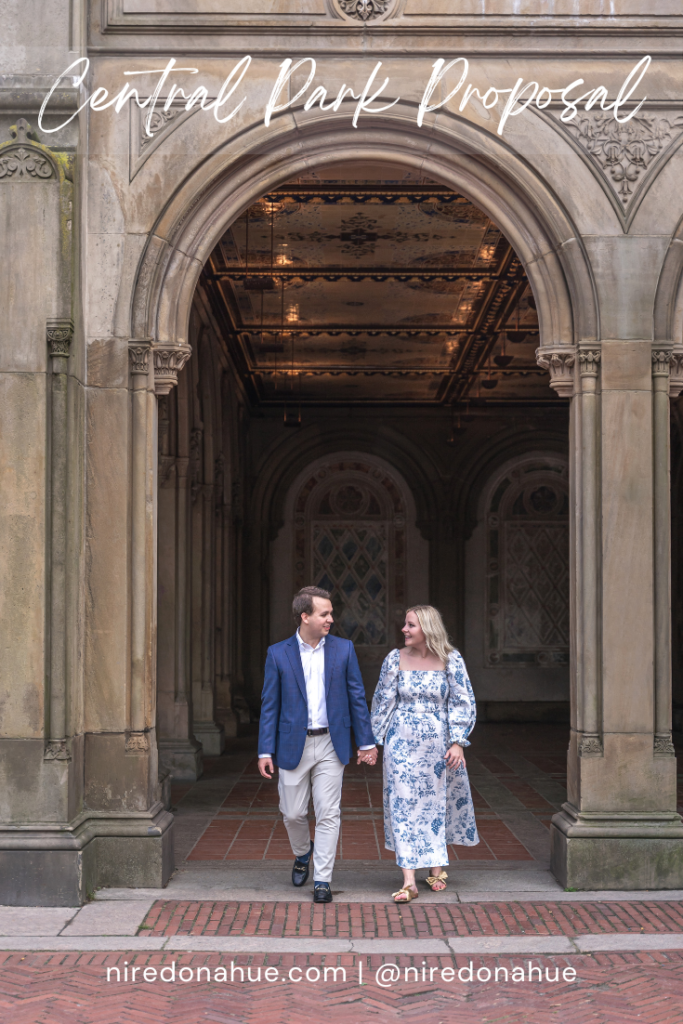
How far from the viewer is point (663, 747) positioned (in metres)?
6.34

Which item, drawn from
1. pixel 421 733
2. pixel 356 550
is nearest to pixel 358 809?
pixel 421 733

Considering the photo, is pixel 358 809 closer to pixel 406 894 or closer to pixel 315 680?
pixel 406 894

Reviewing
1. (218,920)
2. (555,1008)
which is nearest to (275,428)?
(218,920)

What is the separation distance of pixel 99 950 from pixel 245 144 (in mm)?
4669

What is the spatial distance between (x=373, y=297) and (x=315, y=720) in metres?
7.06

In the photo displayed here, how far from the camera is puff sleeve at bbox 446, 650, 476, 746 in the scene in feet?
19.7

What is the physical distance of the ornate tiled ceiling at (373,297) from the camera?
936 centimetres

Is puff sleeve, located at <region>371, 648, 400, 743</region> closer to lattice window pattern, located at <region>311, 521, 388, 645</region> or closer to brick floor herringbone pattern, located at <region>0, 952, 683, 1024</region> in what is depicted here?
brick floor herringbone pattern, located at <region>0, 952, 683, 1024</region>

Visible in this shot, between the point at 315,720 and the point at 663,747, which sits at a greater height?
the point at 315,720

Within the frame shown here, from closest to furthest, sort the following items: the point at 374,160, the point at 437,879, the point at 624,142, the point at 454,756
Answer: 1. the point at 454,756
2. the point at 437,879
3. the point at 624,142
4. the point at 374,160

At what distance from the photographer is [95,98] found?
6.51 meters

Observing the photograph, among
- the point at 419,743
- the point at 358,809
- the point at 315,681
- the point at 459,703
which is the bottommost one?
the point at 358,809

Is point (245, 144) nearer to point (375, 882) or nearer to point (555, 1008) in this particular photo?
point (375, 882)

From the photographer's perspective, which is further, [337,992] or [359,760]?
[359,760]
